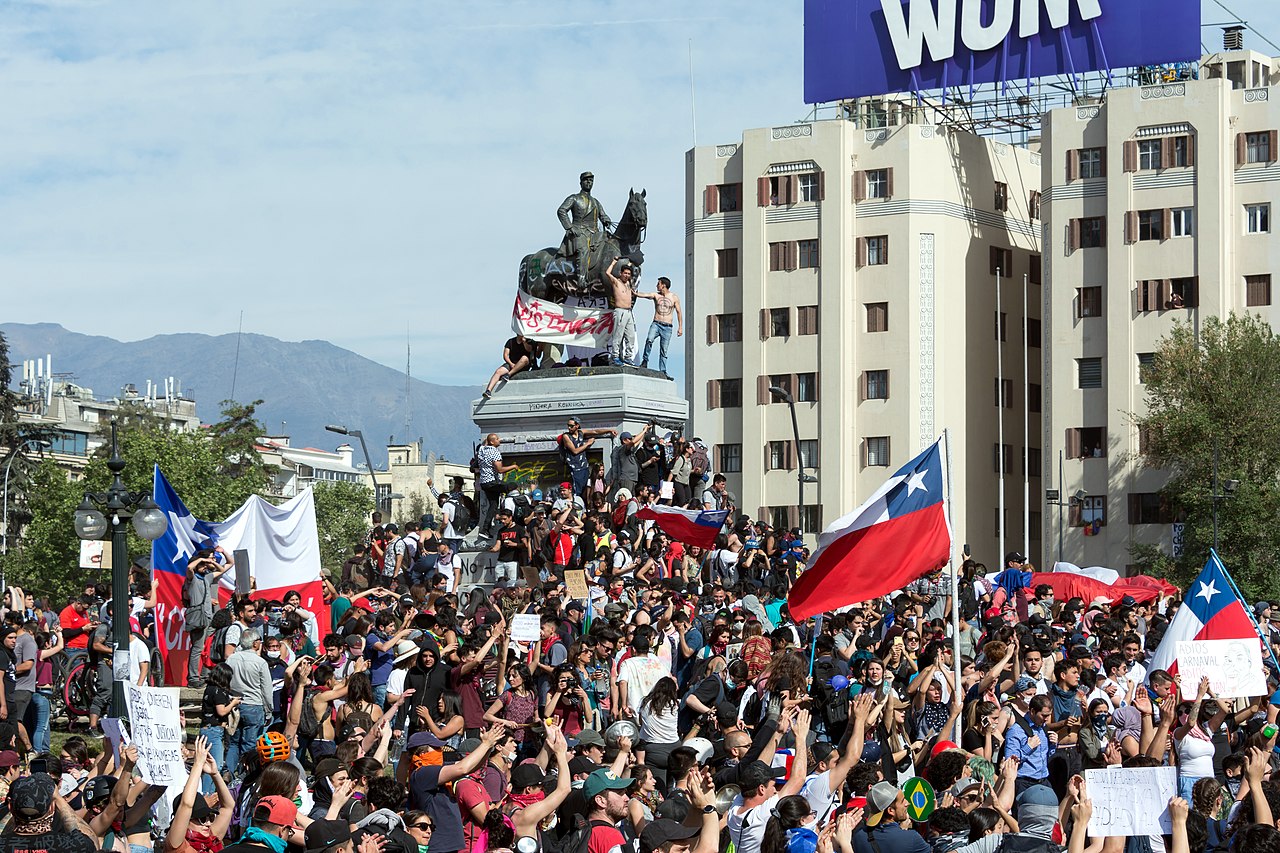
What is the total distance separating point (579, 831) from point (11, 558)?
2600 inches

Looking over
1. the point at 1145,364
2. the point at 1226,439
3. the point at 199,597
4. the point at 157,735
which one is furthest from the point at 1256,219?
the point at 157,735

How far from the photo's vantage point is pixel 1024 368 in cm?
7256

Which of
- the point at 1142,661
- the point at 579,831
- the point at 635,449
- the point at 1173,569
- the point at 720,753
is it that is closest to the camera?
the point at 579,831

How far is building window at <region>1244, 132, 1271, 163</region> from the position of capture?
212 ft

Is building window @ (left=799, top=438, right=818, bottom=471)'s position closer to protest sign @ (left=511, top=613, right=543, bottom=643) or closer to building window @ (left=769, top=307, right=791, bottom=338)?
building window @ (left=769, top=307, right=791, bottom=338)

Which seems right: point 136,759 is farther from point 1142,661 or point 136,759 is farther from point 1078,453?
point 1078,453

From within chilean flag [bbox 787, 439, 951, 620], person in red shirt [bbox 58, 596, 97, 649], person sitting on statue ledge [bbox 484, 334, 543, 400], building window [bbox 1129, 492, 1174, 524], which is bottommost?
person in red shirt [bbox 58, 596, 97, 649]

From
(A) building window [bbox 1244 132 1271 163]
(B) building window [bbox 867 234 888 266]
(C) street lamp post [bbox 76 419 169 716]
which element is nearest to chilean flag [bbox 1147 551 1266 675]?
(C) street lamp post [bbox 76 419 169 716]

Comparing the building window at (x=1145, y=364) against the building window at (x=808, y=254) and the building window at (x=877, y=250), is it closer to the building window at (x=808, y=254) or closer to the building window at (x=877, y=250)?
the building window at (x=877, y=250)

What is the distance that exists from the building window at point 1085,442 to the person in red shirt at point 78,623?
155ft

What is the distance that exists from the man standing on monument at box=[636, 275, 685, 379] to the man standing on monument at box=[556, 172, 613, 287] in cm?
152

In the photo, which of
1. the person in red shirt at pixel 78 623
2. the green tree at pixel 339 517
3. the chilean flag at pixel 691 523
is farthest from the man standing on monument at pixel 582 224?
the green tree at pixel 339 517

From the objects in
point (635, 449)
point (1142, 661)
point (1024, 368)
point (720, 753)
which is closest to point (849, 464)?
point (1024, 368)

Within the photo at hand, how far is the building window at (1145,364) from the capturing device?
64.8 metres
